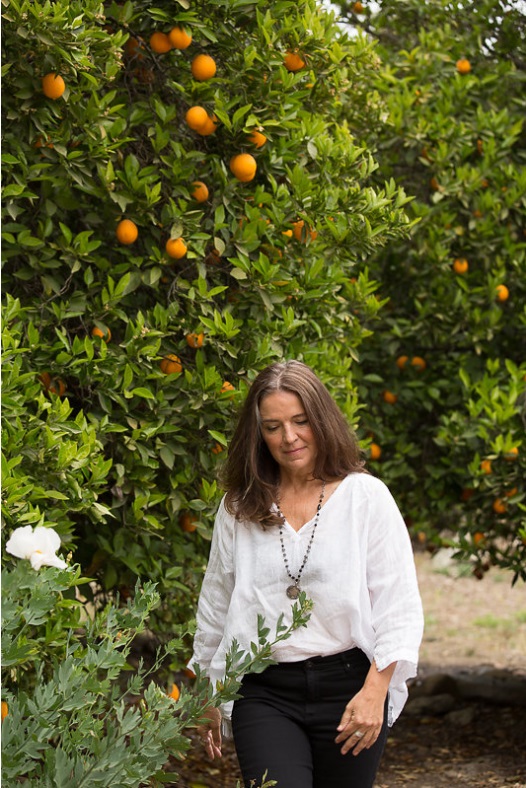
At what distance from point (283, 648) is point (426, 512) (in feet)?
9.25

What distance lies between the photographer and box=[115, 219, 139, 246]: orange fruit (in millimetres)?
3627

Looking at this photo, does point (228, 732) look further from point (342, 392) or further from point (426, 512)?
point (426, 512)

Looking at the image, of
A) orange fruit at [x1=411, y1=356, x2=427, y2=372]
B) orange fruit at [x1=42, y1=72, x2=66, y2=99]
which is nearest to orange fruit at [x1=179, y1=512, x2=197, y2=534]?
orange fruit at [x1=42, y1=72, x2=66, y2=99]

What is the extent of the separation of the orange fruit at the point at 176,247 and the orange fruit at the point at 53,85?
59cm

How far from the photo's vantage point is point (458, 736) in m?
6.11

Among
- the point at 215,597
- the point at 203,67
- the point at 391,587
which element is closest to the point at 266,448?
the point at 215,597

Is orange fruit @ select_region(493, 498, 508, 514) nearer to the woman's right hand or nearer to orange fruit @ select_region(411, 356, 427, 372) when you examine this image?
orange fruit @ select_region(411, 356, 427, 372)

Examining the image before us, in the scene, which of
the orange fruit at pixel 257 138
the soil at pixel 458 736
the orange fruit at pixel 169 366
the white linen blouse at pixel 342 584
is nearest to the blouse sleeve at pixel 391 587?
the white linen blouse at pixel 342 584

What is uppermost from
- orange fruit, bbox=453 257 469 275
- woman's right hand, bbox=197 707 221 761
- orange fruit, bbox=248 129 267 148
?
orange fruit, bbox=248 129 267 148

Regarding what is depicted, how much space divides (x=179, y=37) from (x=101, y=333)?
100cm

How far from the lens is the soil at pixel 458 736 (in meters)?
5.26

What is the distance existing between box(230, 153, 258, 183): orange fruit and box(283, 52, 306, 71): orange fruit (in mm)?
416

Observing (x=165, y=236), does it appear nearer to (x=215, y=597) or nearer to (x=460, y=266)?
(x=215, y=597)

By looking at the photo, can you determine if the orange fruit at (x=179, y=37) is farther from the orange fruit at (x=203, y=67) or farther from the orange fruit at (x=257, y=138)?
the orange fruit at (x=257, y=138)
